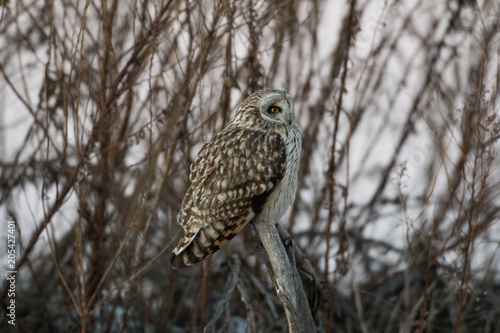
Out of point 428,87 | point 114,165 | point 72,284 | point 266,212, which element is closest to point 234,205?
point 266,212

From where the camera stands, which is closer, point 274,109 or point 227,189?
point 227,189

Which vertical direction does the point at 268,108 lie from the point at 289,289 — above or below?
above

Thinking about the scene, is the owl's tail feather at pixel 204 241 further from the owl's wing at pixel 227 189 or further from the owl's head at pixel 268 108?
the owl's head at pixel 268 108

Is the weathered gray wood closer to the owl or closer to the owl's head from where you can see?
the owl

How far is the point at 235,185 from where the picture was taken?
2.45 metres

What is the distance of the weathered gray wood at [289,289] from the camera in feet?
7.41

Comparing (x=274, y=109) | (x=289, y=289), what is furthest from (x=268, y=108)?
(x=289, y=289)

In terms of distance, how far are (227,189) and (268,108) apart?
462mm

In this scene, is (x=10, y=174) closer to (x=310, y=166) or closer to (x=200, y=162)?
(x=200, y=162)

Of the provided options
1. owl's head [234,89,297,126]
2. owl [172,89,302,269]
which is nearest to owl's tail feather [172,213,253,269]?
owl [172,89,302,269]

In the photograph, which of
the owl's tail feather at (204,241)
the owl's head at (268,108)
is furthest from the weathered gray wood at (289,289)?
the owl's head at (268,108)

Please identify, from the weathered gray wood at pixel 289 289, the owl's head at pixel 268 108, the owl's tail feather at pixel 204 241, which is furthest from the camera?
the owl's head at pixel 268 108

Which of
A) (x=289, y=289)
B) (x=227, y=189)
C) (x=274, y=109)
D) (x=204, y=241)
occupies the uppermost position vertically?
(x=274, y=109)

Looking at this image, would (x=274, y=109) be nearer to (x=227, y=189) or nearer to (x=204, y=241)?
(x=227, y=189)
